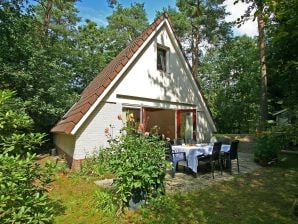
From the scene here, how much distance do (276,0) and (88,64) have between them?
55.3 ft

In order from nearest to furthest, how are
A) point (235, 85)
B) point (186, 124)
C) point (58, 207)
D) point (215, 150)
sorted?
point (58, 207) < point (215, 150) < point (186, 124) < point (235, 85)

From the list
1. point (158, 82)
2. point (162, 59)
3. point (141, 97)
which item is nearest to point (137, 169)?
point (141, 97)

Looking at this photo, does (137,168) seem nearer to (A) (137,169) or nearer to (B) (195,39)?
(A) (137,169)

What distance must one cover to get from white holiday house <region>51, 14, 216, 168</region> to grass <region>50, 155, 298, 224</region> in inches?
87.8

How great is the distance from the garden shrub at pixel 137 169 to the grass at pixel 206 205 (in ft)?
1.02

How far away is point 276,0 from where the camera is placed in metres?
3.04

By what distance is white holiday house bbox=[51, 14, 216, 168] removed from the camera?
9.80 m

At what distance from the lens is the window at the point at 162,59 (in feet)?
42.7

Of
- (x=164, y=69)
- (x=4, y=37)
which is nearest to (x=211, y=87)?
(x=164, y=69)

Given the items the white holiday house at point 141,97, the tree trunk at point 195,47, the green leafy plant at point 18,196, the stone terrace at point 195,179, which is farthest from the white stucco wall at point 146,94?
the tree trunk at point 195,47

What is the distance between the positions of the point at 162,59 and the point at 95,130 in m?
5.35

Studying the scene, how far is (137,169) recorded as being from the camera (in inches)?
206

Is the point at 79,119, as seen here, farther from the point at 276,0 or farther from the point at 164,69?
the point at 276,0

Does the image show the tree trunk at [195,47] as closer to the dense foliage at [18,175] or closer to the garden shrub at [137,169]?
the garden shrub at [137,169]
